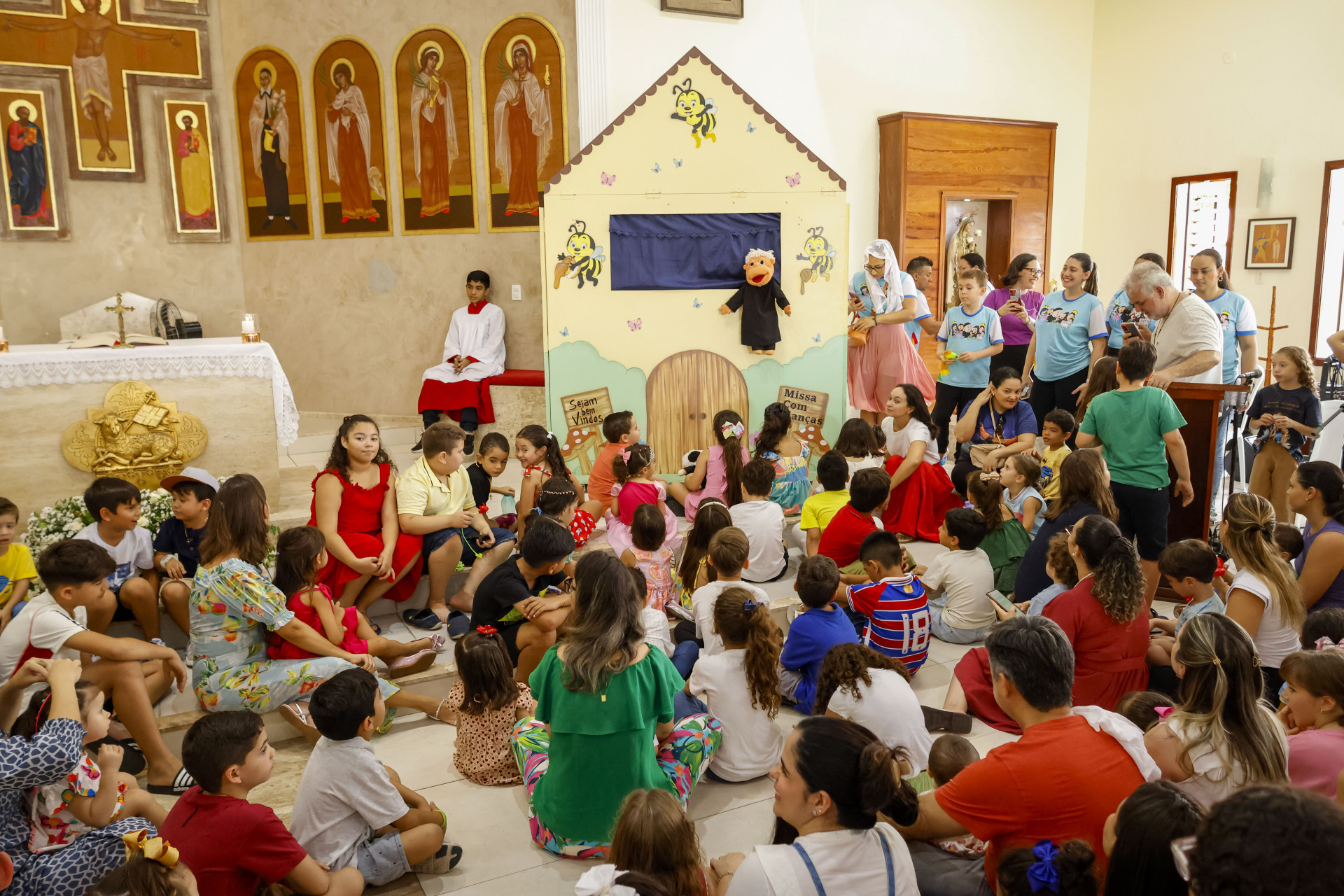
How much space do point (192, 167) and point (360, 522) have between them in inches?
227

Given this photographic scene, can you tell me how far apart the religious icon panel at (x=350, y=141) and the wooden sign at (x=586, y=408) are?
334 centimetres

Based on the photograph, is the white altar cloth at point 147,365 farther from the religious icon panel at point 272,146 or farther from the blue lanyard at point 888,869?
the blue lanyard at point 888,869

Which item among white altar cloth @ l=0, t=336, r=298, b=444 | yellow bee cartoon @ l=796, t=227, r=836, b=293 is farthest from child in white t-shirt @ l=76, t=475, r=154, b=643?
yellow bee cartoon @ l=796, t=227, r=836, b=293

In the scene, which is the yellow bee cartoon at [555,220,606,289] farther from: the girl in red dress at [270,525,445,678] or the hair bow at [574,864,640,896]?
the hair bow at [574,864,640,896]

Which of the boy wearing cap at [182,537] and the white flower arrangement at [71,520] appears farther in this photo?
the white flower arrangement at [71,520]

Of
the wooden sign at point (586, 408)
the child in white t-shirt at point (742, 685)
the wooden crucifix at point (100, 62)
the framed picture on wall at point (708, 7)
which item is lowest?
the child in white t-shirt at point (742, 685)

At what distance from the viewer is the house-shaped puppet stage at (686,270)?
6.52 meters

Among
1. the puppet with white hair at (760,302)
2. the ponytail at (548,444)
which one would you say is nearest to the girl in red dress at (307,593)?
the ponytail at (548,444)

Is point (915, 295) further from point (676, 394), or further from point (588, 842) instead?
point (588, 842)

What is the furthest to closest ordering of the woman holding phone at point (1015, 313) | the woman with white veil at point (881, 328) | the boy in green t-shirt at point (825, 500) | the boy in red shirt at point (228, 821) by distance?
the woman holding phone at point (1015, 313)
the woman with white veil at point (881, 328)
the boy in green t-shirt at point (825, 500)
the boy in red shirt at point (228, 821)

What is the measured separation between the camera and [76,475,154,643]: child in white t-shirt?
4059 mm

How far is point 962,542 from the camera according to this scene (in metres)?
4.52

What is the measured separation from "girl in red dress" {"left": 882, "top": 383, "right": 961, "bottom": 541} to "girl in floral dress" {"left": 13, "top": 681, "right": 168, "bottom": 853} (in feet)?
15.0

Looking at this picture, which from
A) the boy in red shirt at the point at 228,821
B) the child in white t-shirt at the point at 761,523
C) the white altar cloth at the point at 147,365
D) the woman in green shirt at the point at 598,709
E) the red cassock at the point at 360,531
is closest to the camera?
the boy in red shirt at the point at 228,821
